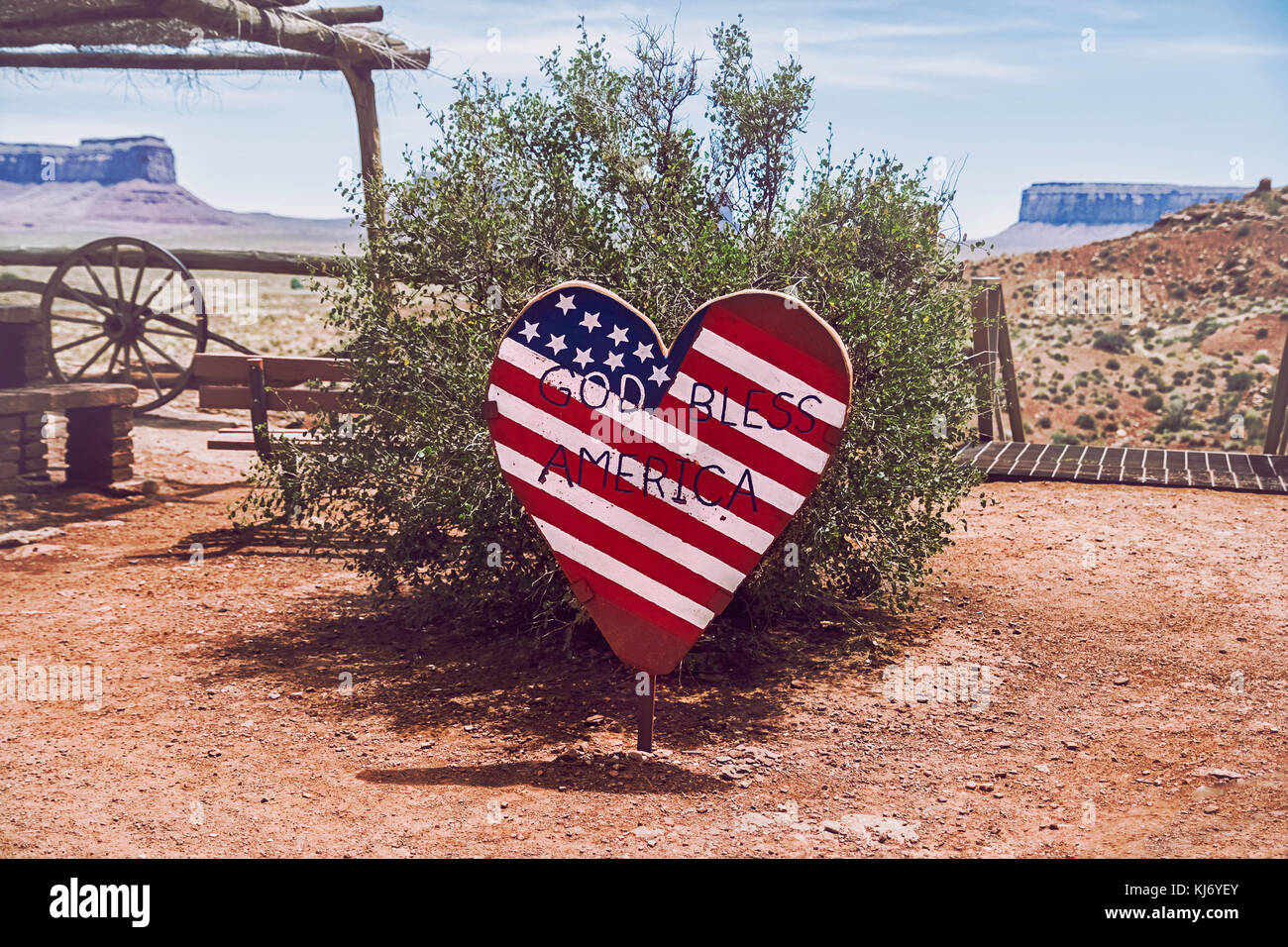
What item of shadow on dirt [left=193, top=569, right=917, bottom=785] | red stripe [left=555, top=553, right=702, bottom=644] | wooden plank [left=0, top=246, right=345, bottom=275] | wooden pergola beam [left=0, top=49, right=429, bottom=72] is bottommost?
shadow on dirt [left=193, top=569, right=917, bottom=785]

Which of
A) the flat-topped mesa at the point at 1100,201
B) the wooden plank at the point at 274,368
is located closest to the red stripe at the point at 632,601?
the wooden plank at the point at 274,368

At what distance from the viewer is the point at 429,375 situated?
579 centimetres

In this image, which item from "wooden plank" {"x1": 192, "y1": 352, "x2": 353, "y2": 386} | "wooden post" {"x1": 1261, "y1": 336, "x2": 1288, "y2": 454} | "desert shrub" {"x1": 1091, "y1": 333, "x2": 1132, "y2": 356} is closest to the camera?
"wooden plank" {"x1": 192, "y1": 352, "x2": 353, "y2": 386}

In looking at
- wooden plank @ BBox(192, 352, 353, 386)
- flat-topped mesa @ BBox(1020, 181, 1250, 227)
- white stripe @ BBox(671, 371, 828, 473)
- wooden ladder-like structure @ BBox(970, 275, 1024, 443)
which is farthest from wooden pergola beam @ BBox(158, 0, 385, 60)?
flat-topped mesa @ BBox(1020, 181, 1250, 227)

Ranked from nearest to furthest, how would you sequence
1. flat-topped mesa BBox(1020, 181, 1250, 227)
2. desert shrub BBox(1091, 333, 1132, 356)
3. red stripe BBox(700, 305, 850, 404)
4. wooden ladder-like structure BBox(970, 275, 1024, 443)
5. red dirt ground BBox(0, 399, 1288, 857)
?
red dirt ground BBox(0, 399, 1288, 857) → red stripe BBox(700, 305, 850, 404) → wooden ladder-like structure BBox(970, 275, 1024, 443) → desert shrub BBox(1091, 333, 1132, 356) → flat-topped mesa BBox(1020, 181, 1250, 227)

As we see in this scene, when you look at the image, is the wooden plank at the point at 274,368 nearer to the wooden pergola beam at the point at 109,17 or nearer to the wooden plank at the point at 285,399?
the wooden plank at the point at 285,399

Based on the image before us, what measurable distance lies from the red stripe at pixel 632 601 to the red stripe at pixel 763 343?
40.2 inches

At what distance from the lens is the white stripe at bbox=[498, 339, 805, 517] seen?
412 centimetres

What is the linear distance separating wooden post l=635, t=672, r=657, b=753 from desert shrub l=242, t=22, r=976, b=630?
3.67ft

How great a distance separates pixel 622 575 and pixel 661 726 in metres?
0.87

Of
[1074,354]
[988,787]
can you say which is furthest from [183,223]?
[988,787]

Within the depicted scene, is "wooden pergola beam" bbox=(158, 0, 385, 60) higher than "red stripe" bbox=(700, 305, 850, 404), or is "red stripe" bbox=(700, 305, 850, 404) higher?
"wooden pergola beam" bbox=(158, 0, 385, 60)

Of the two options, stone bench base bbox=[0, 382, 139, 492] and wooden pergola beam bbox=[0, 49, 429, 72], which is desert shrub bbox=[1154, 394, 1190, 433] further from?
stone bench base bbox=[0, 382, 139, 492]

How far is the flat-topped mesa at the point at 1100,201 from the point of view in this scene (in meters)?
113
